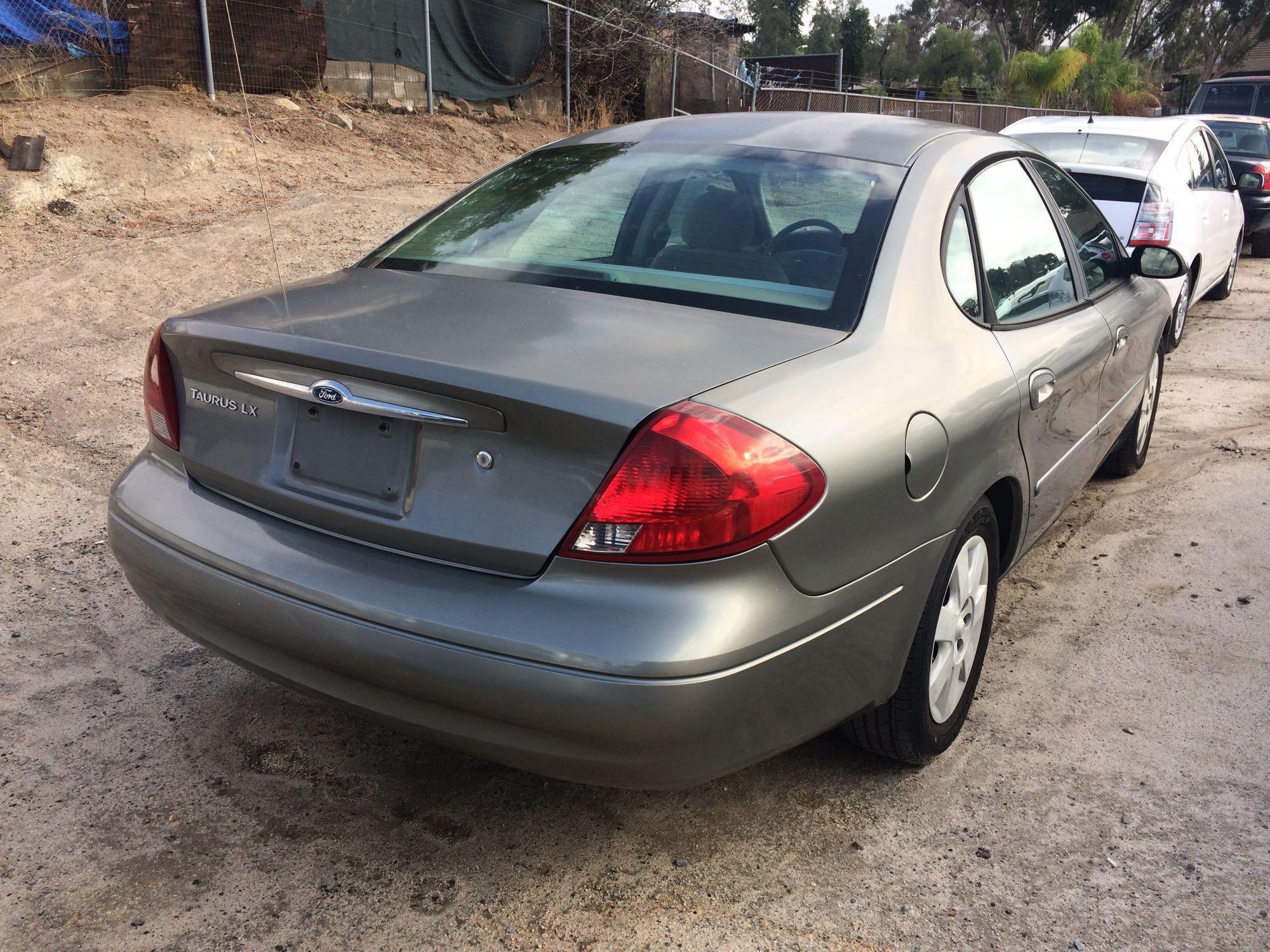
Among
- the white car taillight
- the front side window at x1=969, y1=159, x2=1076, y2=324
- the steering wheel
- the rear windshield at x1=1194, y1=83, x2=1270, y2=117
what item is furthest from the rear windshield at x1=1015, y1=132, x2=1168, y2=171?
the rear windshield at x1=1194, y1=83, x2=1270, y2=117

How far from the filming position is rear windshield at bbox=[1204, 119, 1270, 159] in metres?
12.8

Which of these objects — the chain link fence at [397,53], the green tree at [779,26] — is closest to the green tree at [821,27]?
the green tree at [779,26]

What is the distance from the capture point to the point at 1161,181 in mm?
7605

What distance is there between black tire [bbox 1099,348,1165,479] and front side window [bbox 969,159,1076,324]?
1.61 m

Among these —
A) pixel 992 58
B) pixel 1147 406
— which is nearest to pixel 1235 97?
pixel 1147 406

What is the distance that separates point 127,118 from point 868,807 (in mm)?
9651

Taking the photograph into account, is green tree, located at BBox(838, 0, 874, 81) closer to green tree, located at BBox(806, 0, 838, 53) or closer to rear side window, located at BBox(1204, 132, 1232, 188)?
green tree, located at BBox(806, 0, 838, 53)

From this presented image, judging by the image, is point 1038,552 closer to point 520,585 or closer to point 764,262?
point 764,262

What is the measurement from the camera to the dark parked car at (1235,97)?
16.6 metres

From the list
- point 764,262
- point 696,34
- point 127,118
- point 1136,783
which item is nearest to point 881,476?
point 764,262

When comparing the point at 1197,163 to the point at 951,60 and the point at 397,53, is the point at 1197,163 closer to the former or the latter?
the point at 397,53

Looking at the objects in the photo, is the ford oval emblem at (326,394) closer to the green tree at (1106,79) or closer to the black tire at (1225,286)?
the black tire at (1225,286)

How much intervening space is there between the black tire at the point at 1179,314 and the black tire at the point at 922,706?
5301 millimetres

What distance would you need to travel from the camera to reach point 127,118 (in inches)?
385
